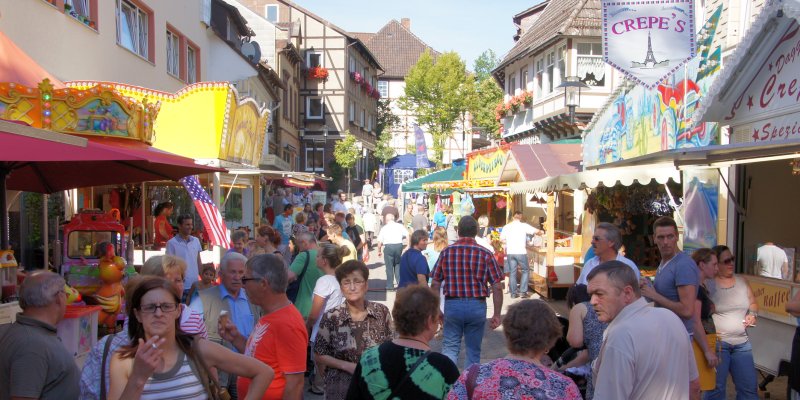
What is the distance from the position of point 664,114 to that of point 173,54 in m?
11.4

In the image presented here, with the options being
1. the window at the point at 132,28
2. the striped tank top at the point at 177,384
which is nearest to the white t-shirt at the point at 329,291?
the striped tank top at the point at 177,384

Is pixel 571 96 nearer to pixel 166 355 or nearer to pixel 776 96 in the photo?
pixel 776 96

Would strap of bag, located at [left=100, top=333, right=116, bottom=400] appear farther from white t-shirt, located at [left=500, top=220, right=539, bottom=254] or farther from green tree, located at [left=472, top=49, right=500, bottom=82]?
green tree, located at [left=472, top=49, right=500, bottom=82]

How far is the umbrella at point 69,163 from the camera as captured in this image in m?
4.14

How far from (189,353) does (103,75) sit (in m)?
11.0

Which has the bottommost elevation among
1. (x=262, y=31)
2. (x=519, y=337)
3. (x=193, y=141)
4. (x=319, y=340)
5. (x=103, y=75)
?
(x=319, y=340)

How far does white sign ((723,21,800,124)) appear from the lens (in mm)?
8508

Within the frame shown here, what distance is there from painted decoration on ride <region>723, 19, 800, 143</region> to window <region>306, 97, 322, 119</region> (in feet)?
127

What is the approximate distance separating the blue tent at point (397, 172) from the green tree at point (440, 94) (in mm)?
6768

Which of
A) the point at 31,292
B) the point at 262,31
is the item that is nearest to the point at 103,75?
the point at 31,292

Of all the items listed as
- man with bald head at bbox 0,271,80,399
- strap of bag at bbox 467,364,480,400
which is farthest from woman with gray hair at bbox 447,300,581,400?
man with bald head at bbox 0,271,80,399

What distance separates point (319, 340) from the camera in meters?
4.29

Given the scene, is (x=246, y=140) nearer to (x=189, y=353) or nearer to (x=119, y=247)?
(x=119, y=247)

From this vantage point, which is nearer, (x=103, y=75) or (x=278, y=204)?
(x=103, y=75)
